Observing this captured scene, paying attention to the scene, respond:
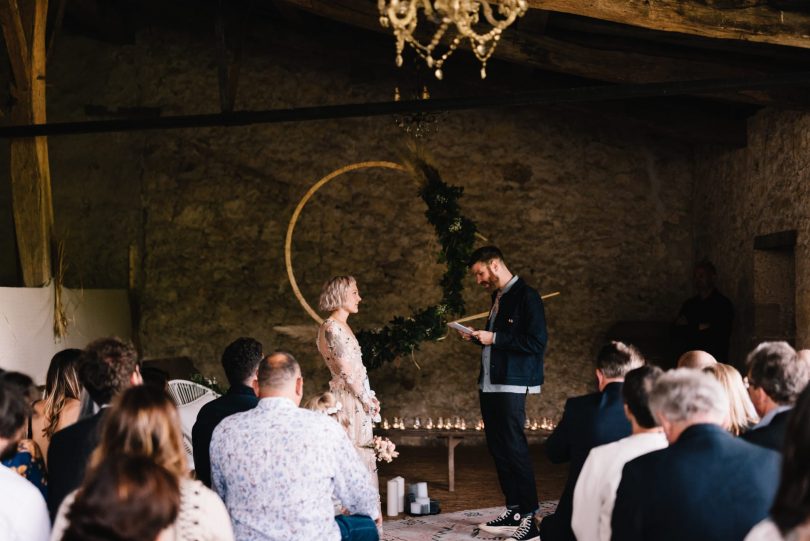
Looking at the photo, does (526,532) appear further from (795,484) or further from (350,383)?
(795,484)

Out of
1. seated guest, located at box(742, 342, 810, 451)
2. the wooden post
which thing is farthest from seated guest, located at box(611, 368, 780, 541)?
the wooden post

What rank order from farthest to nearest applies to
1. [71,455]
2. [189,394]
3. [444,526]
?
[189,394]
[444,526]
[71,455]

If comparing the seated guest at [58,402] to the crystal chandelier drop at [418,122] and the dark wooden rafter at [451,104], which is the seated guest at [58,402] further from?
the crystal chandelier drop at [418,122]

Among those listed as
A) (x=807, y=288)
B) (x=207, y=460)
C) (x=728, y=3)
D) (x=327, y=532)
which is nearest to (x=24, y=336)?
(x=207, y=460)

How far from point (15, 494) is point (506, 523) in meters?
3.48

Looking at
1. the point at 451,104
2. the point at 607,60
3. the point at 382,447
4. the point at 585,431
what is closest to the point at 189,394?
the point at 382,447

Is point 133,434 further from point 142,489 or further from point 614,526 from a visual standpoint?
point 614,526

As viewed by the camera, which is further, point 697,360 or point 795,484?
point 697,360

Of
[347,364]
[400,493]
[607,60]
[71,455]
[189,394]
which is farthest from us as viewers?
[607,60]

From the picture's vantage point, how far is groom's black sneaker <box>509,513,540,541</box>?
16.5 feet

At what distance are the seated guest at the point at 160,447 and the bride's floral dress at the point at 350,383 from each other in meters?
2.81

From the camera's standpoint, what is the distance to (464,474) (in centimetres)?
743

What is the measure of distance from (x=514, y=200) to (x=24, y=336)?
15.9ft

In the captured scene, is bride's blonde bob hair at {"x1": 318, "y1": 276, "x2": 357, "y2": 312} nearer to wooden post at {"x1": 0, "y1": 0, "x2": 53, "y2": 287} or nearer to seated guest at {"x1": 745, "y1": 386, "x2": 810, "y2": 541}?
wooden post at {"x1": 0, "y1": 0, "x2": 53, "y2": 287}
